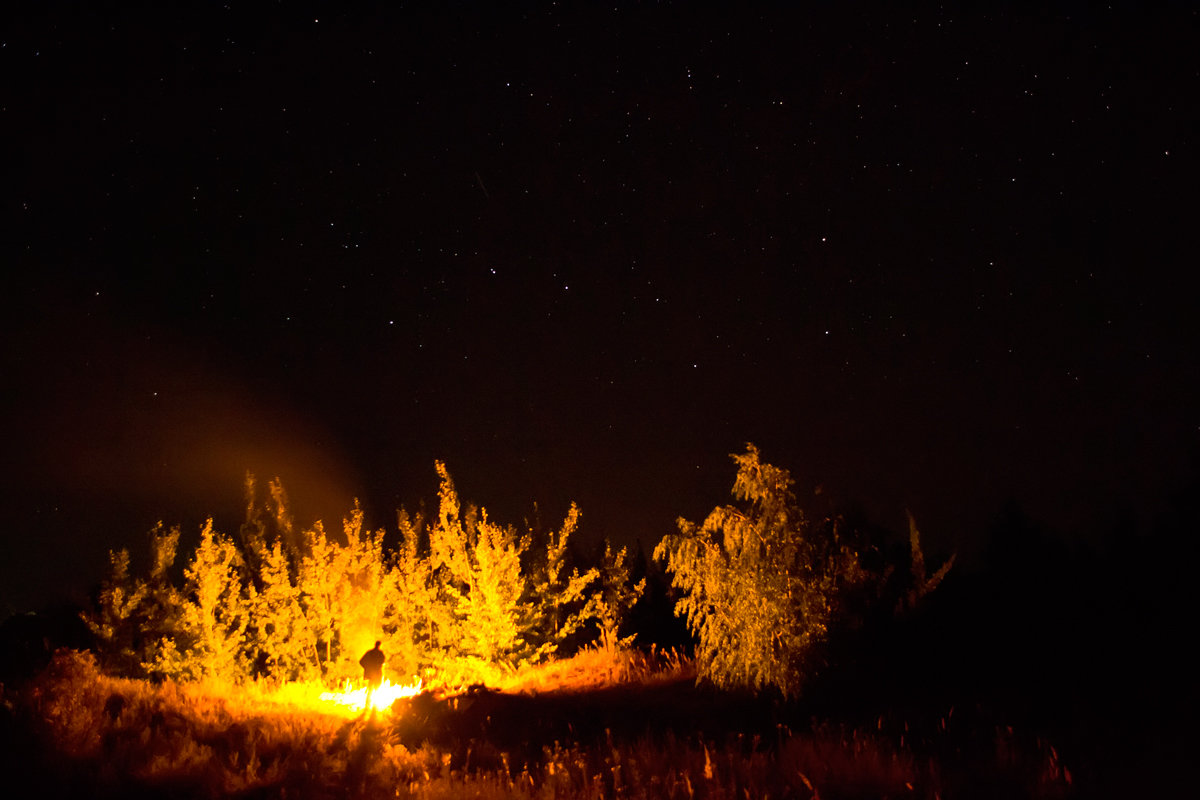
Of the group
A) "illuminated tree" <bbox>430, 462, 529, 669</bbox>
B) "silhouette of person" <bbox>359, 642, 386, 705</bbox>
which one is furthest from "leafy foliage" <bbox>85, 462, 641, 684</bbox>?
"silhouette of person" <bbox>359, 642, 386, 705</bbox>

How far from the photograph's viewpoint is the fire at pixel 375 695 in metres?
11.9

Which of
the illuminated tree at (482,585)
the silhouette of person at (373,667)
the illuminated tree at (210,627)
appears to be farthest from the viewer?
the illuminated tree at (210,627)

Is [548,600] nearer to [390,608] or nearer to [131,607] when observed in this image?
[390,608]

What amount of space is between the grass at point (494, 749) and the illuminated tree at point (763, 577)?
0.60 m

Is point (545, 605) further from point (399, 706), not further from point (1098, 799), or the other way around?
point (1098, 799)

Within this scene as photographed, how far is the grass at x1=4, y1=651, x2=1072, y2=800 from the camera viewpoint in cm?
694

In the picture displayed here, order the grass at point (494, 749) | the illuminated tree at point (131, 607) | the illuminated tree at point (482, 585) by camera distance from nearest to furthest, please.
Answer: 1. the grass at point (494, 749)
2. the illuminated tree at point (482, 585)
3. the illuminated tree at point (131, 607)

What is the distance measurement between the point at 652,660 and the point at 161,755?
8395 millimetres

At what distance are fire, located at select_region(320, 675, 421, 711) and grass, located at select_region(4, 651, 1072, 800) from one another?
42 centimetres

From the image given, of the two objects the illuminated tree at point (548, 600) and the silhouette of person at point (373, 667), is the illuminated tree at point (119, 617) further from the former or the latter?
the silhouette of person at point (373, 667)

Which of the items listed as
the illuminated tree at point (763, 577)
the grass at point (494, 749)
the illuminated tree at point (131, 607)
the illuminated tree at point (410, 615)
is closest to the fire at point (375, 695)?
the grass at point (494, 749)

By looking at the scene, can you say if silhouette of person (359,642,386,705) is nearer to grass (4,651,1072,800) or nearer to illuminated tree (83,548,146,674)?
grass (4,651,1072,800)

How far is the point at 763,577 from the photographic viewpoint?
10641 mm

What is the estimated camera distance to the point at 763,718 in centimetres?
1006
